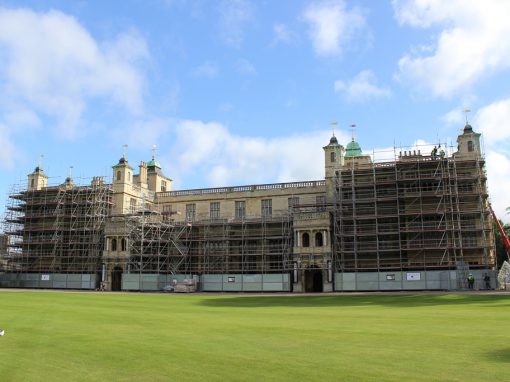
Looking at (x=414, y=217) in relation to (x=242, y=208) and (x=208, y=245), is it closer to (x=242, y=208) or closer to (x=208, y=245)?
(x=242, y=208)

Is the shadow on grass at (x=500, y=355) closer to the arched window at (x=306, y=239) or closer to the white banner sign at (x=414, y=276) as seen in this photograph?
the white banner sign at (x=414, y=276)

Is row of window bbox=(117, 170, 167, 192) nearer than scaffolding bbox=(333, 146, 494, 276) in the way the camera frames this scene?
No

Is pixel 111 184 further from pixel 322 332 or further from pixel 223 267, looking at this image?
pixel 322 332

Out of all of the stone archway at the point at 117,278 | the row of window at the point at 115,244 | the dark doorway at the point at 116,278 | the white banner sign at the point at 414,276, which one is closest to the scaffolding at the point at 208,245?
the row of window at the point at 115,244

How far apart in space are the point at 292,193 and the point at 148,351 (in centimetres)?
5350

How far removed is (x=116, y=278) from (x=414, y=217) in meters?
36.7

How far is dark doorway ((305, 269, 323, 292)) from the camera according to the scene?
57969 millimetres

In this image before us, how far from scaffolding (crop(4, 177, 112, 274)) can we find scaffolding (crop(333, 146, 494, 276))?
31370 millimetres

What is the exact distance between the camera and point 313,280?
59250 millimetres

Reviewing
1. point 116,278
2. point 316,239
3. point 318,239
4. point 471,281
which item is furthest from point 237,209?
point 471,281

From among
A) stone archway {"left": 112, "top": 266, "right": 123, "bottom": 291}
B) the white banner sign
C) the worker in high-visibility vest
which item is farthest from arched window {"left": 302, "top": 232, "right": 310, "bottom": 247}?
stone archway {"left": 112, "top": 266, "right": 123, "bottom": 291}

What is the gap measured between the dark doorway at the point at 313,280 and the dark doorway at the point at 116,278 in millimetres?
23534

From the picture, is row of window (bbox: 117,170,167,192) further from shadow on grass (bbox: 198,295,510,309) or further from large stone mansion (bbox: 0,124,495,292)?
shadow on grass (bbox: 198,295,510,309)

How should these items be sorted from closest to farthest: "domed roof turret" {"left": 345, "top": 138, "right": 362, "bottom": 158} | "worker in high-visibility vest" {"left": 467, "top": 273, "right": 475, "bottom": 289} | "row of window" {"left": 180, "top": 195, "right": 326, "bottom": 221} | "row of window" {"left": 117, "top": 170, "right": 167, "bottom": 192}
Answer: "worker in high-visibility vest" {"left": 467, "top": 273, "right": 475, "bottom": 289}
"row of window" {"left": 180, "top": 195, "right": 326, "bottom": 221}
"row of window" {"left": 117, "top": 170, "right": 167, "bottom": 192}
"domed roof turret" {"left": 345, "top": 138, "right": 362, "bottom": 158}
